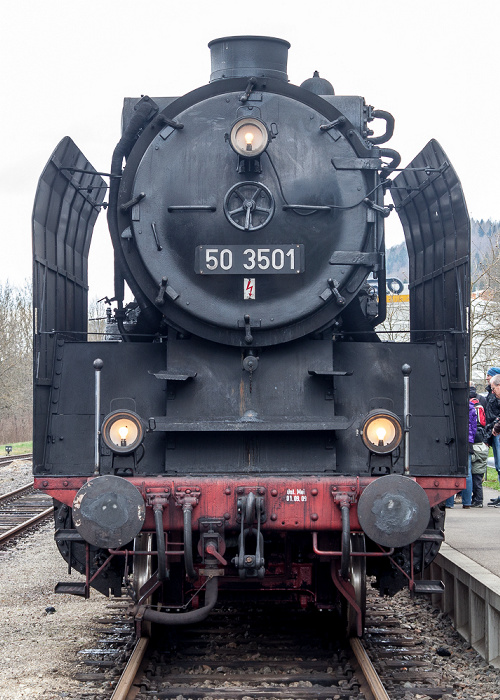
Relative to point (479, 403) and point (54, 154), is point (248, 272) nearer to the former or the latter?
point (54, 154)

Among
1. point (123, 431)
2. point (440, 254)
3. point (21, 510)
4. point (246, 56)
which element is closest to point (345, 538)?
point (123, 431)

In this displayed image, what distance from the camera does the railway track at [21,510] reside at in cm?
960

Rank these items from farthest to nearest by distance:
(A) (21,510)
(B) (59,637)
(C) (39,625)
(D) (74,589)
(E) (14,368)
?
(E) (14,368) < (A) (21,510) < (C) (39,625) < (B) (59,637) < (D) (74,589)

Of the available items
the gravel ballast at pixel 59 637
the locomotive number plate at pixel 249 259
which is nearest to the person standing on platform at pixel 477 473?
the gravel ballast at pixel 59 637

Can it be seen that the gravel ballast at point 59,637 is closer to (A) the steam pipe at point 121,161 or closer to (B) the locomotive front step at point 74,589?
(B) the locomotive front step at point 74,589

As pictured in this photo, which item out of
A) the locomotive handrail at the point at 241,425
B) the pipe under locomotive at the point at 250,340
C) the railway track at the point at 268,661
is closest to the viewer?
the railway track at the point at 268,661

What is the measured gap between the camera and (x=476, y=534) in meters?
7.29

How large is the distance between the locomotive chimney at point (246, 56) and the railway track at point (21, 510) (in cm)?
564

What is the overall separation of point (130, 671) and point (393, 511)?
5.16 feet

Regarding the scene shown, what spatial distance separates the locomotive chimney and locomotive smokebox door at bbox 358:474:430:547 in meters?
2.81

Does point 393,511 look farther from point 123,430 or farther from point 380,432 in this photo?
point 123,430

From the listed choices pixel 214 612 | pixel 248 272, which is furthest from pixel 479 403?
pixel 248 272

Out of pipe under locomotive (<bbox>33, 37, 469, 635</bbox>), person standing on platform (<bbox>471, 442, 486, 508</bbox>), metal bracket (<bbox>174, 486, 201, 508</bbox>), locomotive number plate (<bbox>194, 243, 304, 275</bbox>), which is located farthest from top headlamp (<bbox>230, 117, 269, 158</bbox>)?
person standing on platform (<bbox>471, 442, 486, 508</bbox>)

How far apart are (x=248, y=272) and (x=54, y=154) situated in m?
1.36
